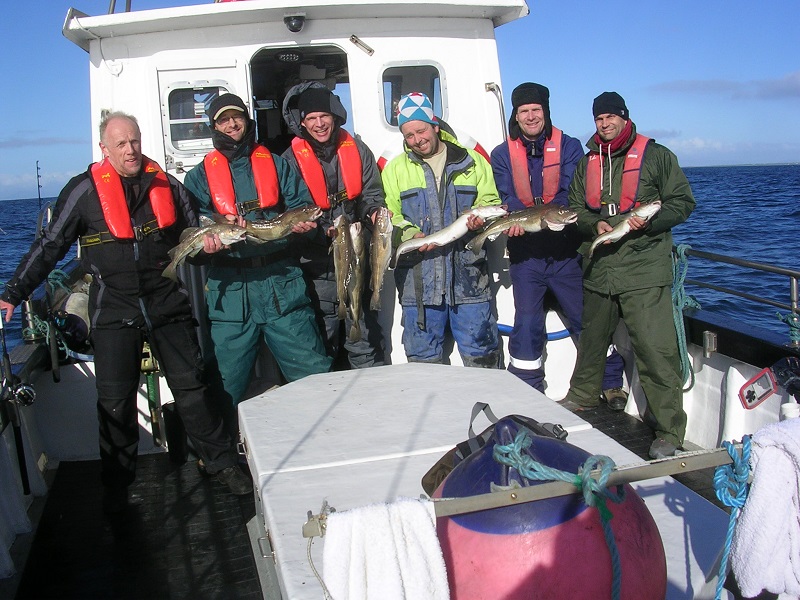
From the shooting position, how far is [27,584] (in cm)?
411

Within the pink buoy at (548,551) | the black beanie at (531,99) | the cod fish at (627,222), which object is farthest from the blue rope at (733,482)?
the black beanie at (531,99)

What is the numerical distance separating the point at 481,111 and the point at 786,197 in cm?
4096

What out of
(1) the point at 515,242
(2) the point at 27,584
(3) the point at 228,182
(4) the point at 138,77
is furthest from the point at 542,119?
(2) the point at 27,584

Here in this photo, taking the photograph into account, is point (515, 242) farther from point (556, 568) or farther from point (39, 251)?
point (556, 568)

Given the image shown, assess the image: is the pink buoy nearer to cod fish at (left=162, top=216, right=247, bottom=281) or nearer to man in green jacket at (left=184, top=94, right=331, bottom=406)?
cod fish at (left=162, top=216, right=247, bottom=281)

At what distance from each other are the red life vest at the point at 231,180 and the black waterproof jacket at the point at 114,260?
345 mm

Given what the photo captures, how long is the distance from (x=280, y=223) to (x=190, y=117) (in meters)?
1.82

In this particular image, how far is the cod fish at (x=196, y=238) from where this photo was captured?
4.63 meters

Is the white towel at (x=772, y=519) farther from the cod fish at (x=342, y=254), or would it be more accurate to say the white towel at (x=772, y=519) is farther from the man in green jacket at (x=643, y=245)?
the cod fish at (x=342, y=254)

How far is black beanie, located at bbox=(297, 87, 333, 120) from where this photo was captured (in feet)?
17.4

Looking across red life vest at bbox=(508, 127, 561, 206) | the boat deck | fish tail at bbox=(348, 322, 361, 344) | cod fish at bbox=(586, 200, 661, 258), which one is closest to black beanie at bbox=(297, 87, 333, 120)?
red life vest at bbox=(508, 127, 561, 206)

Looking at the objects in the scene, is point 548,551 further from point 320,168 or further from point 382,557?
point 320,168

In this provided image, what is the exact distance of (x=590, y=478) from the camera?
1950 millimetres

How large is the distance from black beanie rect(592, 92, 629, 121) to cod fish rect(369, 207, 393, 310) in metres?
1.70
